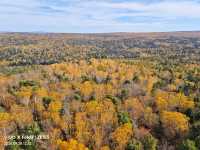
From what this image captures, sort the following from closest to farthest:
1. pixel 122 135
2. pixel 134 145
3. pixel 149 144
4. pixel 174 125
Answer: pixel 134 145 → pixel 149 144 → pixel 122 135 → pixel 174 125

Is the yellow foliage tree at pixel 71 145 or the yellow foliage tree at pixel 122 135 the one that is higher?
the yellow foliage tree at pixel 122 135

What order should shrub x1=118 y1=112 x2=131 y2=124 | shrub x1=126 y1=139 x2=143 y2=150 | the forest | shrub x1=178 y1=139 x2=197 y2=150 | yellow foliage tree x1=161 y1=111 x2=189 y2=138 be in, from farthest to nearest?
shrub x1=118 y1=112 x2=131 y2=124 < yellow foliage tree x1=161 y1=111 x2=189 y2=138 < the forest < shrub x1=126 y1=139 x2=143 y2=150 < shrub x1=178 y1=139 x2=197 y2=150

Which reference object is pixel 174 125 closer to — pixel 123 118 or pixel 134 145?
pixel 123 118

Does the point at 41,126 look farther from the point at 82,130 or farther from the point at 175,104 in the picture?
the point at 175,104

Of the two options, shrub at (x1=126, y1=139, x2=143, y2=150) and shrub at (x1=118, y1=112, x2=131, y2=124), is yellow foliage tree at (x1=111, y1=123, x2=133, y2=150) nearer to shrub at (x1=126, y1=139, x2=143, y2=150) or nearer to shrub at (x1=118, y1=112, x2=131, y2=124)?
shrub at (x1=126, y1=139, x2=143, y2=150)

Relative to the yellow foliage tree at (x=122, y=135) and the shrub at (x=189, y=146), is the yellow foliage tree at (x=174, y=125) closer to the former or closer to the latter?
the yellow foliage tree at (x=122, y=135)

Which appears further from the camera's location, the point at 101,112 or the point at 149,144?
the point at 101,112

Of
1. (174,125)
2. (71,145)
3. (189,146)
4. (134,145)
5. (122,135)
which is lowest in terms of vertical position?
(71,145)

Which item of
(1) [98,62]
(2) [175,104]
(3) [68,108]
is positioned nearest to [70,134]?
(3) [68,108]

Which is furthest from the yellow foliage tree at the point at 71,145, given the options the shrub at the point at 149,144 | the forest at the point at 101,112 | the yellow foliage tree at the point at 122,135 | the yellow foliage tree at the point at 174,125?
the yellow foliage tree at the point at 174,125

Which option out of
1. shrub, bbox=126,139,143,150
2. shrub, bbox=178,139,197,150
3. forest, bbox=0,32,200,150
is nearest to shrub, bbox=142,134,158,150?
forest, bbox=0,32,200,150

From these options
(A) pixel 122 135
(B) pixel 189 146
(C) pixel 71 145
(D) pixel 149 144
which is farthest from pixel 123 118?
(B) pixel 189 146

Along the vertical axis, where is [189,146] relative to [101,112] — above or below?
below
